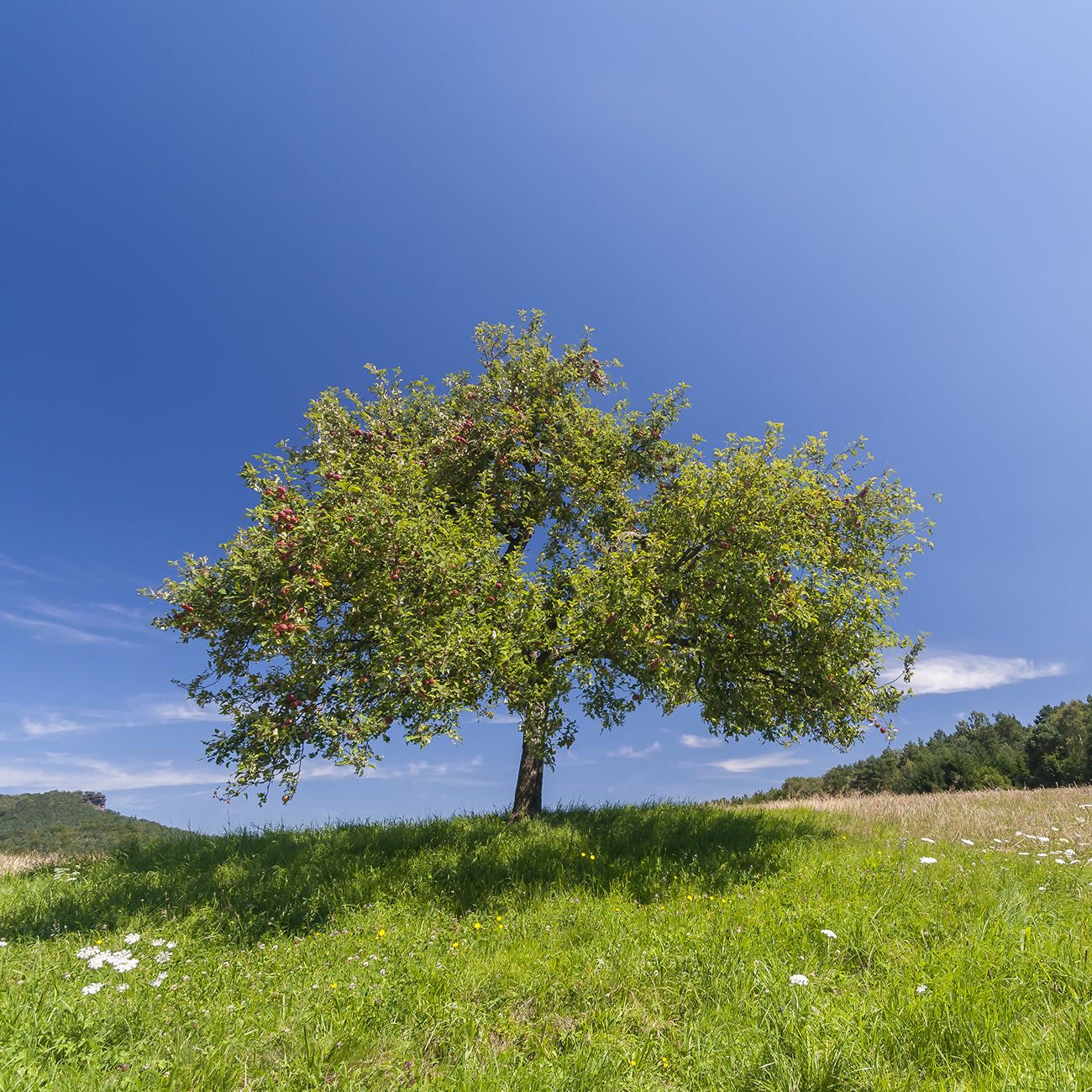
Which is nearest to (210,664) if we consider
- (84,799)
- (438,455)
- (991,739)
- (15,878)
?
(15,878)

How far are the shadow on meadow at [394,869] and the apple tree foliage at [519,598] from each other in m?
1.87

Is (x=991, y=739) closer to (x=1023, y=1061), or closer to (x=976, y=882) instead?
(x=976, y=882)

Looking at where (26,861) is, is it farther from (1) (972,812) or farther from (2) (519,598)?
(1) (972,812)

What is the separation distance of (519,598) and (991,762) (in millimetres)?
78654

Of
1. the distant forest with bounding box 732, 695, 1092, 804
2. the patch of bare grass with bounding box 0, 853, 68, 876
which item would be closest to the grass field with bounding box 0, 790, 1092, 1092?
the patch of bare grass with bounding box 0, 853, 68, 876

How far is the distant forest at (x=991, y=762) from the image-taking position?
56938 mm

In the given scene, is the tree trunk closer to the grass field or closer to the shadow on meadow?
the shadow on meadow

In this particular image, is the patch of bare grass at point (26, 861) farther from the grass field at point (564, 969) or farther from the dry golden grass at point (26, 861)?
the grass field at point (564, 969)

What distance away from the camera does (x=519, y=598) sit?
1233 cm

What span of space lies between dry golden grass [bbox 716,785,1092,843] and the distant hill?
820 inches

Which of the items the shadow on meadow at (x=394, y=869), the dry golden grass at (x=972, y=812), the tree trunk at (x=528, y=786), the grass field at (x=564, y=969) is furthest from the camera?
the tree trunk at (x=528, y=786)

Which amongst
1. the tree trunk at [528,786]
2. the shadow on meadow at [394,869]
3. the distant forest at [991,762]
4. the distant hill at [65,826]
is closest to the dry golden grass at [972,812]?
the shadow on meadow at [394,869]

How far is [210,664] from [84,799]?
34.6 metres

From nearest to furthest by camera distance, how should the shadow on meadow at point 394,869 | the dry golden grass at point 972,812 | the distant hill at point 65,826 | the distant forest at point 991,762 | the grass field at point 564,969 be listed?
the grass field at point 564,969, the shadow on meadow at point 394,869, the dry golden grass at point 972,812, the distant hill at point 65,826, the distant forest at point 991,762
